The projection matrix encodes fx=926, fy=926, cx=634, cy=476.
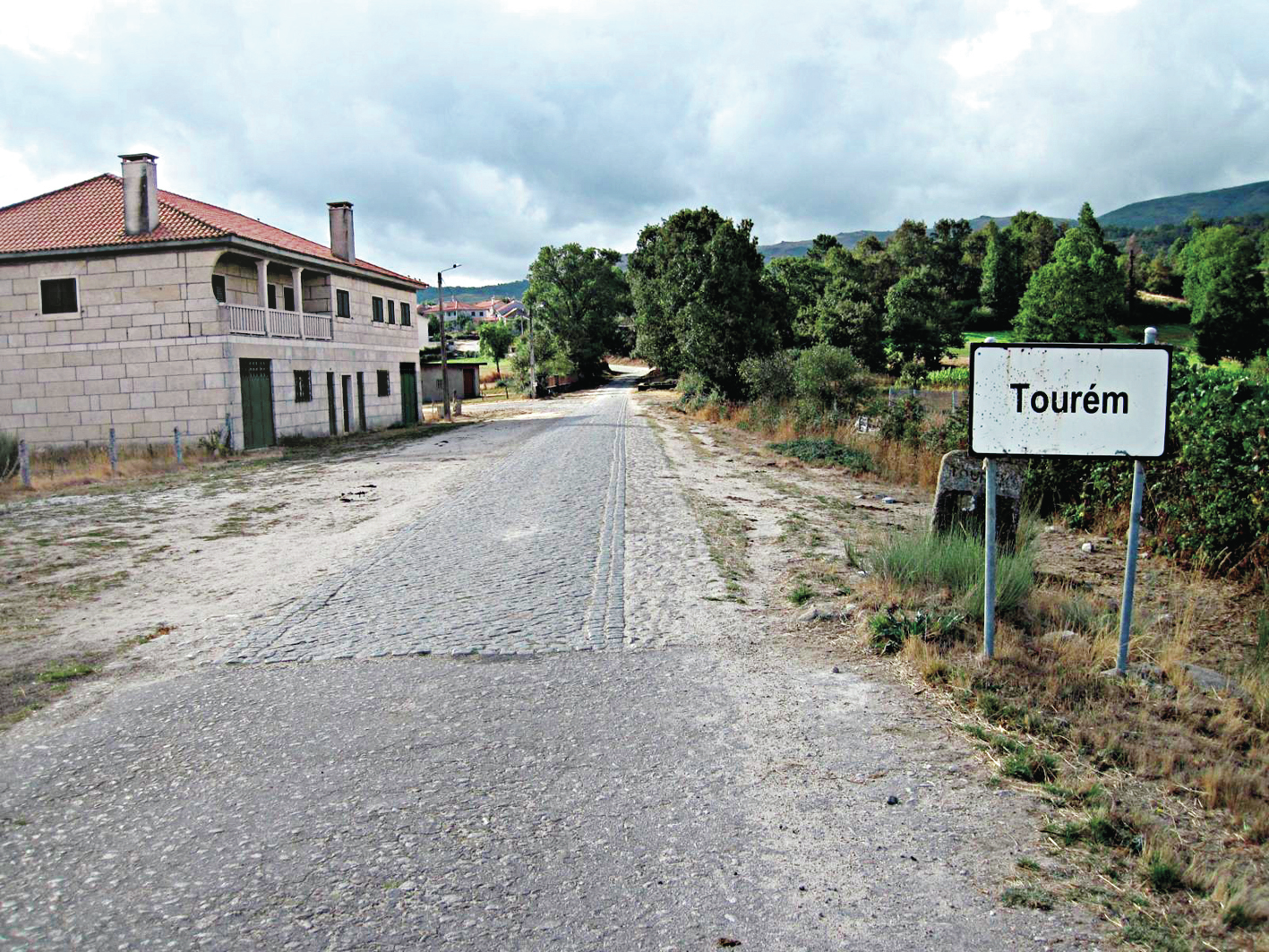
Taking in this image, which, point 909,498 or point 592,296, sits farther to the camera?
point 592,296

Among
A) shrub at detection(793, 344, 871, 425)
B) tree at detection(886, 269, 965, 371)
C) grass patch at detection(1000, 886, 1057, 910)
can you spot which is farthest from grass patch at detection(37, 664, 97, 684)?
tree at detection(886, 269, 965, 371)

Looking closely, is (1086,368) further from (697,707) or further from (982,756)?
(697,707)

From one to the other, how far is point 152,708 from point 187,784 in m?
1.26

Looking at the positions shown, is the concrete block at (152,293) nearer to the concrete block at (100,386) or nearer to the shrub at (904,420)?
the concrete block at (100,386)

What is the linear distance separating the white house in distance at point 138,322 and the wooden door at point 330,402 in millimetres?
2175

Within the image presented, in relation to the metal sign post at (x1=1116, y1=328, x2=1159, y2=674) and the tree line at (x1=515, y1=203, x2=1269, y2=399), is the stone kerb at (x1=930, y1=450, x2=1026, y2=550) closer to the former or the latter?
the metal sign post at (x1=1116, y1=328, x2=1159, y2=674)

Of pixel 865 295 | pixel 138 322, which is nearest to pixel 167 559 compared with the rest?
pixel 138 322

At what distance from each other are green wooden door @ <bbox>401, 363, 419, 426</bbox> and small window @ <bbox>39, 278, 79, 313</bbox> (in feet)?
46.4

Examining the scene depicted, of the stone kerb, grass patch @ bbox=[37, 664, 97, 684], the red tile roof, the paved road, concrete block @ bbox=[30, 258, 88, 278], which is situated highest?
the red tile roof

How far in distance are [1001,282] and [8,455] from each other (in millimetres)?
107174

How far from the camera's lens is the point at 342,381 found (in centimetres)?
3297

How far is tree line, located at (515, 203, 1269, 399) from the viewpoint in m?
36.7

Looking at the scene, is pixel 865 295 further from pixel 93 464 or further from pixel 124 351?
pixel 93 464

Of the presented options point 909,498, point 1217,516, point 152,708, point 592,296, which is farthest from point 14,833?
point 592,296
